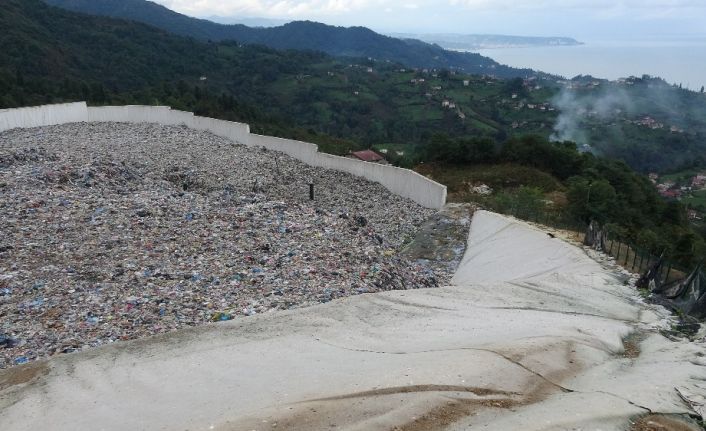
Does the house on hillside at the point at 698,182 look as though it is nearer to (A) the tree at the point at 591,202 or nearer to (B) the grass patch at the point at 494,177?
(B) the grass patch at the point at 494,177

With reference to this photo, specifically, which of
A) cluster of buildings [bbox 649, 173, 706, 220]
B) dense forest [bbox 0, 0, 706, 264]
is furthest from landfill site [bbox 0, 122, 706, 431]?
cluster of buildings [bbox 649, 173, 706, 220]

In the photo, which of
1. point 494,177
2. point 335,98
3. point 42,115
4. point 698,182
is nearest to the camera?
point 494,177

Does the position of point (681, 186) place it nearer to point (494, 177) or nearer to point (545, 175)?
point (545, 175)

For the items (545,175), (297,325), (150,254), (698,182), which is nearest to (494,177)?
(545,175)

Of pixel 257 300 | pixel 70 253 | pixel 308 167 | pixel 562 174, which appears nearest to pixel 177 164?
pixel 308 167

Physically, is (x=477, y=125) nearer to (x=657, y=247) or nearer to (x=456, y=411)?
(x=657, y=247)

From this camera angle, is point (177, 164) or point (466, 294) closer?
point (466, 294)
